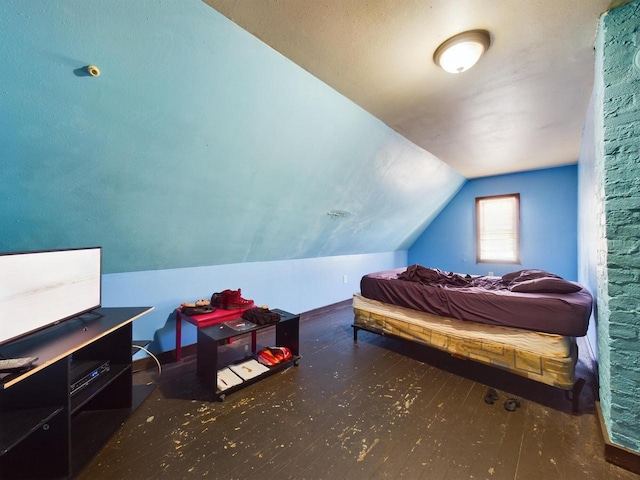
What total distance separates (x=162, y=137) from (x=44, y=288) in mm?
1090

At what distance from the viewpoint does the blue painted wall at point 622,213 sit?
1.34 m

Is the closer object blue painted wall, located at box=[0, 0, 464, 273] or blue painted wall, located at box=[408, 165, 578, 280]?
blue painted wall, located at box=[0, 0, 464, 273]

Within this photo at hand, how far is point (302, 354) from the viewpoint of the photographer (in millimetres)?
2777

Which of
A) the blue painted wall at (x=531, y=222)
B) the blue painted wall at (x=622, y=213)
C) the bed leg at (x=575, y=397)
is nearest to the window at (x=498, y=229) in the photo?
the blue painted wall at (x=531, y=222)

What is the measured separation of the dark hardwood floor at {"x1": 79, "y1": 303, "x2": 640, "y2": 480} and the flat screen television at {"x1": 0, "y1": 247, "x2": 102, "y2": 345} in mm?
812

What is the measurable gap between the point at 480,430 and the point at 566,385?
724 millimetres

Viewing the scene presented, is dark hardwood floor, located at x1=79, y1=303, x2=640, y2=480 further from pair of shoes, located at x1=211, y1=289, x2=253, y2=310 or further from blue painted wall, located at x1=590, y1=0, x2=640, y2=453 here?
pair of shoes, located at x1=211, y1=289, x2=253, y2=310

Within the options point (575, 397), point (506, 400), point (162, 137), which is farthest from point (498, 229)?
point (162, 137)

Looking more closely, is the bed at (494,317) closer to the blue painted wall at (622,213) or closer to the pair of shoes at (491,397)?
the pair of shoes at (491,397)

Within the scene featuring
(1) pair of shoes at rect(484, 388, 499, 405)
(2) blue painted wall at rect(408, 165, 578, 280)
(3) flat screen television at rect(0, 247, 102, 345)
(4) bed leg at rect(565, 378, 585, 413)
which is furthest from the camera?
(2) blue painted wall at rect(408, 165, 578, 280)

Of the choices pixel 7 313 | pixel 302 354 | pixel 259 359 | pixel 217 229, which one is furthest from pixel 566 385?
pixel 7 313

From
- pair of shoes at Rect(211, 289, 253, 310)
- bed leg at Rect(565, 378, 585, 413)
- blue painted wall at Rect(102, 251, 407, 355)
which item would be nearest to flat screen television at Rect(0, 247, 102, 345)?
blue painted wall at Rect(102, 251, 407, 355)

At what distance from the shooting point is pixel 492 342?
213 centimetres

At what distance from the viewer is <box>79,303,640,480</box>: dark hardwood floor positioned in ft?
4.56
